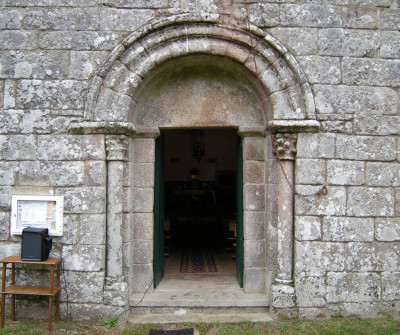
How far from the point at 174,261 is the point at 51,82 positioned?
329cm

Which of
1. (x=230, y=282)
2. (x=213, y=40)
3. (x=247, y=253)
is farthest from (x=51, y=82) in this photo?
(x=230, y=282)

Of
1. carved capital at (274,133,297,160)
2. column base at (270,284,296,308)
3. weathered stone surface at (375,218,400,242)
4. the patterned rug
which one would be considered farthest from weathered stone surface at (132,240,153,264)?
weathered stone surface at (375,218,400,242)

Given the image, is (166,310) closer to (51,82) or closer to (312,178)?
(312,178)

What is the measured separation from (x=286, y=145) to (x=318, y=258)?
4.17 feet

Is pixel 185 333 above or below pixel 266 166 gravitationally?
below

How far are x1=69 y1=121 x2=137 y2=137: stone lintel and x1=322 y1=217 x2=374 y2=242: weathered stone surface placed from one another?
2.42m

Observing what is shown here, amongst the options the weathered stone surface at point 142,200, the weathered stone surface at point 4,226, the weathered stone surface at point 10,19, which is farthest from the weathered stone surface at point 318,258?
the weathered stone surface at point 10,19

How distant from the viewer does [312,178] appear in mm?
3619

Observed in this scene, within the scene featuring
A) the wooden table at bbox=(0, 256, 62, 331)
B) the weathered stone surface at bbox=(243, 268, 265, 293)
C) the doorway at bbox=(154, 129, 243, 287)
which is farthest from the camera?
the doorway at bbox=(154, 129, 243, 287)

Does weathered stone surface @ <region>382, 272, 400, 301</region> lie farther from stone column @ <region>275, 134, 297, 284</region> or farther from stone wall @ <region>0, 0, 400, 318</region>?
stone column @ <region>275, 134, 297, 284</region>

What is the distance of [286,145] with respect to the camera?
364 centimetres

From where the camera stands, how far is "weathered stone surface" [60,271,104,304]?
3.55 metres

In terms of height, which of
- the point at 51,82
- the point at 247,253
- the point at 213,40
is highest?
the point at 213,40

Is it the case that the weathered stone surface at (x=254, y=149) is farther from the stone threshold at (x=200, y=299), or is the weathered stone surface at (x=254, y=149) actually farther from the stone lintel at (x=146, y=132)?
the stone threshold at (x=200, y=299)
